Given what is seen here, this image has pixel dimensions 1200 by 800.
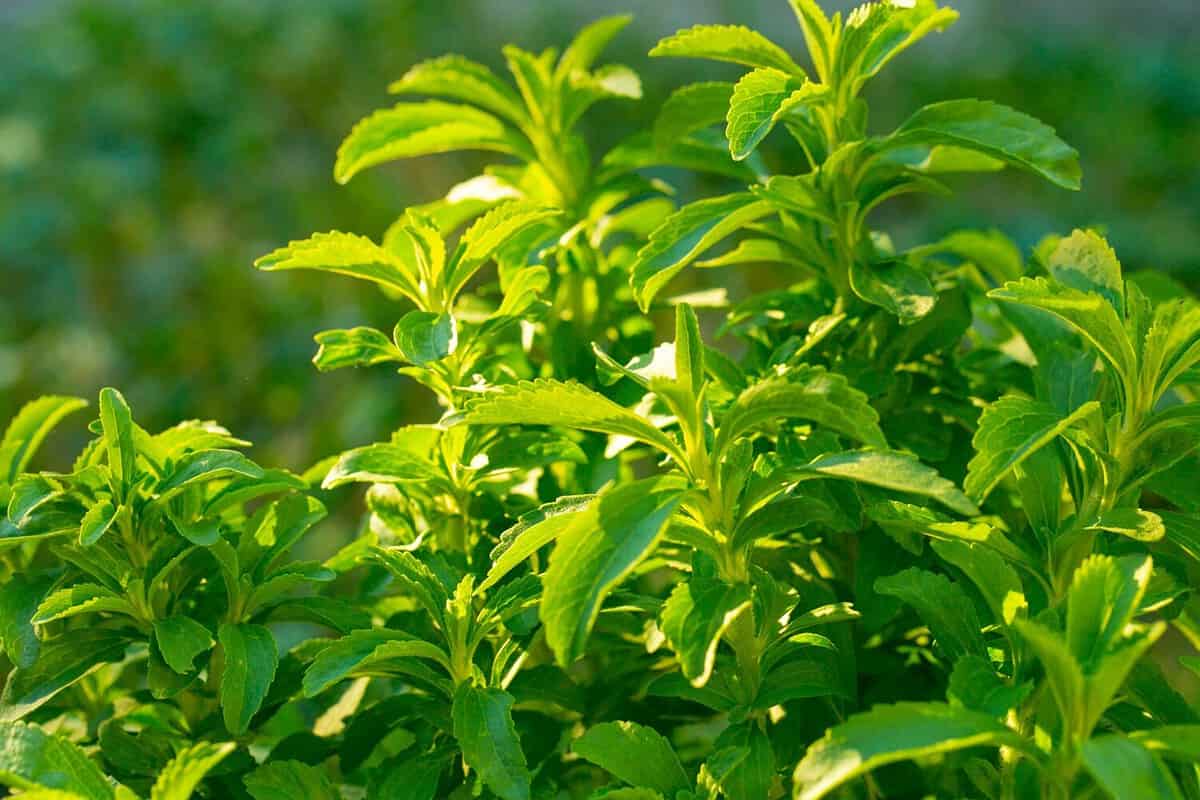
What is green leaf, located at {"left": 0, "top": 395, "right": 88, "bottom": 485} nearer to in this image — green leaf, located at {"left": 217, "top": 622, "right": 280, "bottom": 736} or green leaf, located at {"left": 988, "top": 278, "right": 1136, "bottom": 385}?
green leaf, located at {"left": 217, "top": 622, "right": 280, "bottom": 736}

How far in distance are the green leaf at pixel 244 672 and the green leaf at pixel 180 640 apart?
0.05 ft

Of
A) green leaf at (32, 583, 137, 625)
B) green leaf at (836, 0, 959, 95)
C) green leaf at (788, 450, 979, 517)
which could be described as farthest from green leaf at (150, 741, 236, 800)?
green leaf at (836, 0, 959, 95)

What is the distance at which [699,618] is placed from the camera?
28.6 inches

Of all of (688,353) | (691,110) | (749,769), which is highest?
(691,110)

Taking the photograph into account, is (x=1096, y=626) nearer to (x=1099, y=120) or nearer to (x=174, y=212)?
(x=174, y=212)

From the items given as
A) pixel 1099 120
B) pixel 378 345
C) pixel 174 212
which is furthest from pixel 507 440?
pixel 1099 120

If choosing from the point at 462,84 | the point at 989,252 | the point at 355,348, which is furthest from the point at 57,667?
the point at 989,252

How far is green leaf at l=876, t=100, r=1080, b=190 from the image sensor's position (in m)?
0.83

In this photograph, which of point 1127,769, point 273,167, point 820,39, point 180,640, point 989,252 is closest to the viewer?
point 1127,769

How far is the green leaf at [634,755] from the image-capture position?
780 mm

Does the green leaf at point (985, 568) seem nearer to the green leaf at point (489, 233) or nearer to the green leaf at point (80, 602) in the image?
the green leaf at point (489, 233)

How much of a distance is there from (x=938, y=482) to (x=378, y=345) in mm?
377

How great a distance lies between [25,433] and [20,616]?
0.15 m

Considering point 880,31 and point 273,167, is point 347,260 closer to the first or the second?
point 880,31
